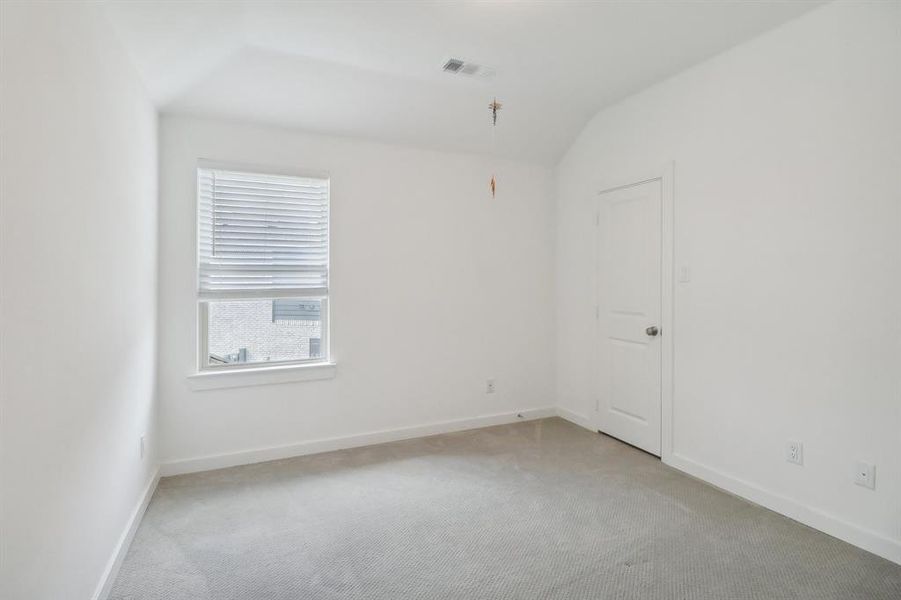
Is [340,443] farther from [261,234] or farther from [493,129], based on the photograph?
[493,129]

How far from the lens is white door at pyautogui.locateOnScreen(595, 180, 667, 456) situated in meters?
3.43

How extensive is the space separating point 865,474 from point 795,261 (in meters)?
1.11

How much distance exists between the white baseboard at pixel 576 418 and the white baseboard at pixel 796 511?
842mm

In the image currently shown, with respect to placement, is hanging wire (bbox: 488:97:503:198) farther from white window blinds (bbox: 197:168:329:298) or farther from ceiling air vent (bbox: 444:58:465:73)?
white window blinds (bbox: 197:168:329:298)

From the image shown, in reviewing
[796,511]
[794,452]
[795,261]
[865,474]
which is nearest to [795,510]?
[796,511]

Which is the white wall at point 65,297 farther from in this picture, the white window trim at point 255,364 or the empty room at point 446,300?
the white window trim at point 255,364

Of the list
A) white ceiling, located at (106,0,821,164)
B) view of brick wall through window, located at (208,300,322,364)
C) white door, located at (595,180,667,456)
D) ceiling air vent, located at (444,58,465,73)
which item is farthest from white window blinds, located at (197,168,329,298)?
white door, located at (595,180,667,456)

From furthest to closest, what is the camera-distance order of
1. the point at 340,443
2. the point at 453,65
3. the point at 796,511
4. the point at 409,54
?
the point at 340,443 → the point at 453,65 → the point at 409,54 → the point at 796,511

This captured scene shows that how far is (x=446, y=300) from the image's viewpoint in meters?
4.02

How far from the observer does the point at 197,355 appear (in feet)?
10.5

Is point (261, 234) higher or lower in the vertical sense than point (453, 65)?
lower

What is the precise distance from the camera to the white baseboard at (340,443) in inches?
124

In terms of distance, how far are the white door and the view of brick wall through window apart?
7.71 feet

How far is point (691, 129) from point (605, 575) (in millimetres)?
2754
